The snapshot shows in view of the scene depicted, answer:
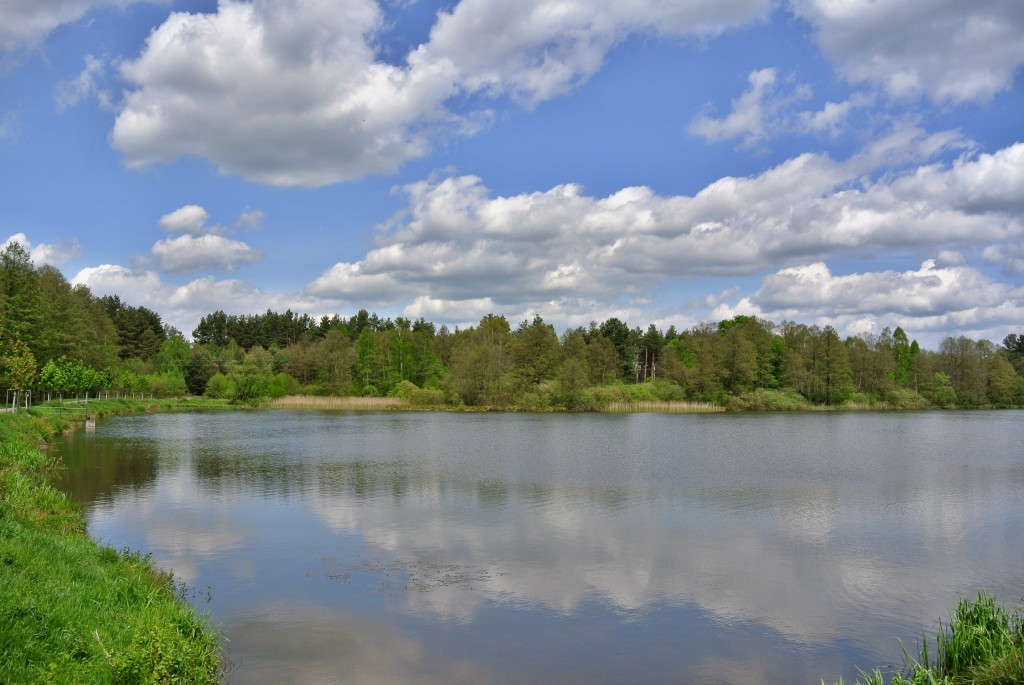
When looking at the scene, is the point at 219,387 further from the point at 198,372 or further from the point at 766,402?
the point at 766,402

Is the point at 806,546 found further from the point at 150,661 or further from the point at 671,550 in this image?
the point at 150,661

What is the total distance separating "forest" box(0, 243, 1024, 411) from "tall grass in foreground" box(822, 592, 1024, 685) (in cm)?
6515

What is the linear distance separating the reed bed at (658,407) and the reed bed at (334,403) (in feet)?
76.7

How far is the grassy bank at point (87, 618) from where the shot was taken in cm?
720

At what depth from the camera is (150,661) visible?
293 inches

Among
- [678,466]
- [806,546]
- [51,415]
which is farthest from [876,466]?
[51,415]

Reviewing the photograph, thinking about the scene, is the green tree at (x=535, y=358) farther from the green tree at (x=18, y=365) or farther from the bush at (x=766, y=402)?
the green tree at (x=18, y=365)

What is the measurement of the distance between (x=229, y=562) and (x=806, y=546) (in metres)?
11.7

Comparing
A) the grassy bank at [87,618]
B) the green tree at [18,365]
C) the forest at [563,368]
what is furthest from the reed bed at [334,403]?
the grassy bank at [87,618]

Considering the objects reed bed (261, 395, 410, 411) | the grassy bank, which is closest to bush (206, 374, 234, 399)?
reed bed (261, 395, 410, 411)

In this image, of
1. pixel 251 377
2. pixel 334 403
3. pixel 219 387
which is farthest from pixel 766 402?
pixel 219 387

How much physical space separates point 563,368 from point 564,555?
63522 millimetres

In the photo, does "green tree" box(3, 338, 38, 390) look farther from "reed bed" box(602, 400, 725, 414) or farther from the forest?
"reed bed" box(602, 400, 725, 414)

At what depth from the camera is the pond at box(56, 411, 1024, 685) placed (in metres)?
9.73
